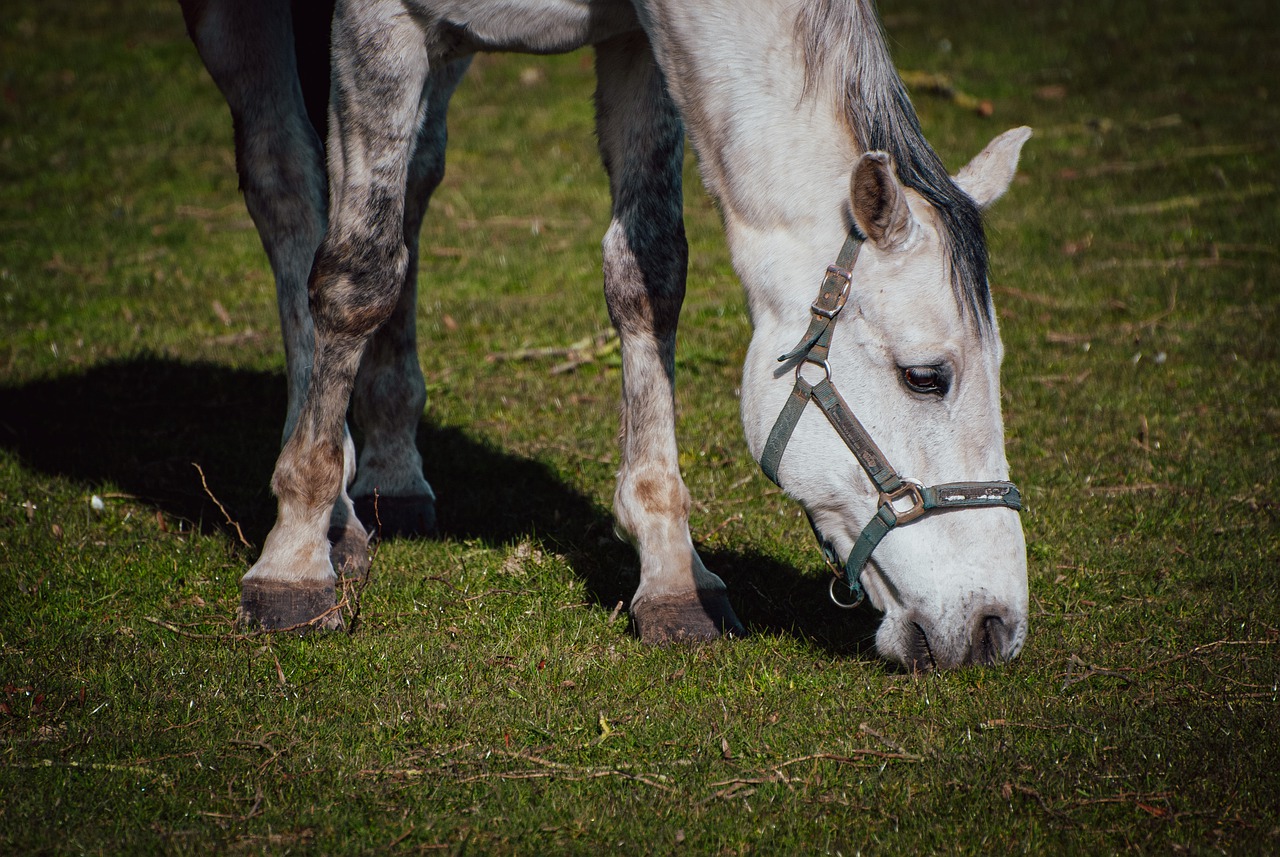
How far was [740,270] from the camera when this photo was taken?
317 cm

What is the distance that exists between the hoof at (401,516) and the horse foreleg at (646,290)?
41.8 inches

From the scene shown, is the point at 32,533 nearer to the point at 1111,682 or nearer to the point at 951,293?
the point at 951,293

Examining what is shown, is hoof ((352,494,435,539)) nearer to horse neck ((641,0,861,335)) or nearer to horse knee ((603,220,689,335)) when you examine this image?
horse knee ((603,220,689,335))

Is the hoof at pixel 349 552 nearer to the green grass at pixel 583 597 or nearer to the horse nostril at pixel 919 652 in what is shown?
the green grass at pixel 583 597

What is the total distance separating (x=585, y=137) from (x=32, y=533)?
868 cm

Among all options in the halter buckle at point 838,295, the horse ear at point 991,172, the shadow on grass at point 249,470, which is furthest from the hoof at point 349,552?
the horse ear at point 991,172

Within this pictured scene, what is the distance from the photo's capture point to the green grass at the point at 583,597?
2.69m

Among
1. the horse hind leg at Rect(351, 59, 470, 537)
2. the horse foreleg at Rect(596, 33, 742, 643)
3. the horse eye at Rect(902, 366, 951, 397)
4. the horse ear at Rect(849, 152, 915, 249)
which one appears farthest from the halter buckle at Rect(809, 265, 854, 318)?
the horse hind leg at Rect(351, 59, 470, 537)

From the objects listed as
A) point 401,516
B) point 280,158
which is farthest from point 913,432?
point 280,158

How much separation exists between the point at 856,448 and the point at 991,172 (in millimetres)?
912

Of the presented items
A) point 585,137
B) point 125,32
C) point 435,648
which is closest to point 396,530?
point 435,648

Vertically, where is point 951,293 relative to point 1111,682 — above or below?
above

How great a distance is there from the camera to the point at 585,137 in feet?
39.7

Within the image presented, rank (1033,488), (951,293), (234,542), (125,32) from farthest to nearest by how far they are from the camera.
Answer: (125,32)
(1033,488)
(234,542)
(951,293)
